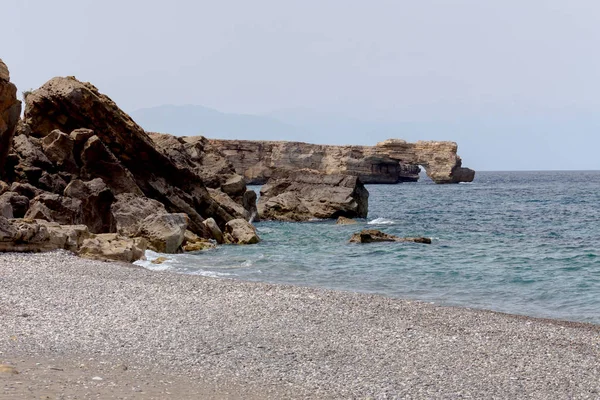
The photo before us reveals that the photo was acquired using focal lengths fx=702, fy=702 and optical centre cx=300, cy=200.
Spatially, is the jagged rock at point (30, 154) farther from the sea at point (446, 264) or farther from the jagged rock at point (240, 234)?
the jagged rock at point (240, 234)

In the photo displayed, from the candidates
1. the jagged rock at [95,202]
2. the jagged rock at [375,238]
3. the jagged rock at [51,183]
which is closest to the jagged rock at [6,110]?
the jagged rock at [51,183]

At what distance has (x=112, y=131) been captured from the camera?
32531mm

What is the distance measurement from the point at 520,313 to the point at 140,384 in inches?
430

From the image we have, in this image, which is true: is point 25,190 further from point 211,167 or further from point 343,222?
point 343,222

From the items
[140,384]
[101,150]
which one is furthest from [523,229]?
[140,384]

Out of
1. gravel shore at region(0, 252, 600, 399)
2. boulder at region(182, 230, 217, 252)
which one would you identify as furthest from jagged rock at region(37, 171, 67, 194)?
gravel shore at region(0, 252, 600, 399)

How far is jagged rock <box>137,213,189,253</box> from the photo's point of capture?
26.3 meters

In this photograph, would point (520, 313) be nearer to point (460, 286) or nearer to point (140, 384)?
point (460, 286)

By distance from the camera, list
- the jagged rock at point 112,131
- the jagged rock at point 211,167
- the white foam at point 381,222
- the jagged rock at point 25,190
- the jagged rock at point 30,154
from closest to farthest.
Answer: the jagged rock at point 25,190 → the jagged rock at point 30,154 → the jagged rock at point 112,131 → the jagged rock at point 211,167 → the white foam at point 381,222

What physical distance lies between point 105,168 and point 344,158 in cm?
9616

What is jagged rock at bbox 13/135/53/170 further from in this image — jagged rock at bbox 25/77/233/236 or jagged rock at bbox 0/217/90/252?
jagged rock at bbox 0/217/90/252

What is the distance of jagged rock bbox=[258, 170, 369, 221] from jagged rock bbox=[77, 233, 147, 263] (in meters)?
24.6

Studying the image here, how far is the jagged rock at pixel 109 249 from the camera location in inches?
829

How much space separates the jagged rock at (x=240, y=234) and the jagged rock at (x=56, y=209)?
26.5 feet
